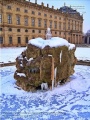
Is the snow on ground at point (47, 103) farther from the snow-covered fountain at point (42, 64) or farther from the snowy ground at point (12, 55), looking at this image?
the snowy ground at point (12, 55)

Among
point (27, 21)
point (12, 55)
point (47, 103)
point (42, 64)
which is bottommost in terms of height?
point (47, 103)

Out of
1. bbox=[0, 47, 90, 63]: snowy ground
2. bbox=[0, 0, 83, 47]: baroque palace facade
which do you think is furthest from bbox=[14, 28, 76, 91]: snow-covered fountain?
bbox=[0, 0, 83, 47]: baroque palace facade

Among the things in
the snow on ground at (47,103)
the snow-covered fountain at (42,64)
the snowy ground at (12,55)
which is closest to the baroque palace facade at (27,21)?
the snowy ground at (12,55)

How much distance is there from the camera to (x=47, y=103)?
6695 mm

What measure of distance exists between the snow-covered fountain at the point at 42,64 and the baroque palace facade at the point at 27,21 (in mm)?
19275

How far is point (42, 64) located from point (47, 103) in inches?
62.3

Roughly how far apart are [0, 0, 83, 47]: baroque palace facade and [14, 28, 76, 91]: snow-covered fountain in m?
19.3

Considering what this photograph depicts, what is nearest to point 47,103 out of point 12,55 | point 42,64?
point 42,64

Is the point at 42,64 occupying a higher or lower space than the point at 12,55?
higher

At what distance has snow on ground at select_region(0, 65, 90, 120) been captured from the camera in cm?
586

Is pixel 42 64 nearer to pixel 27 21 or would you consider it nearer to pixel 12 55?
pixel 12 55

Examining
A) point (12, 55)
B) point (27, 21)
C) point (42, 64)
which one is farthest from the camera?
point (27, 21)

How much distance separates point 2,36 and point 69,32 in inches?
685

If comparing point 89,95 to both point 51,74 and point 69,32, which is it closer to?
point 51,74
